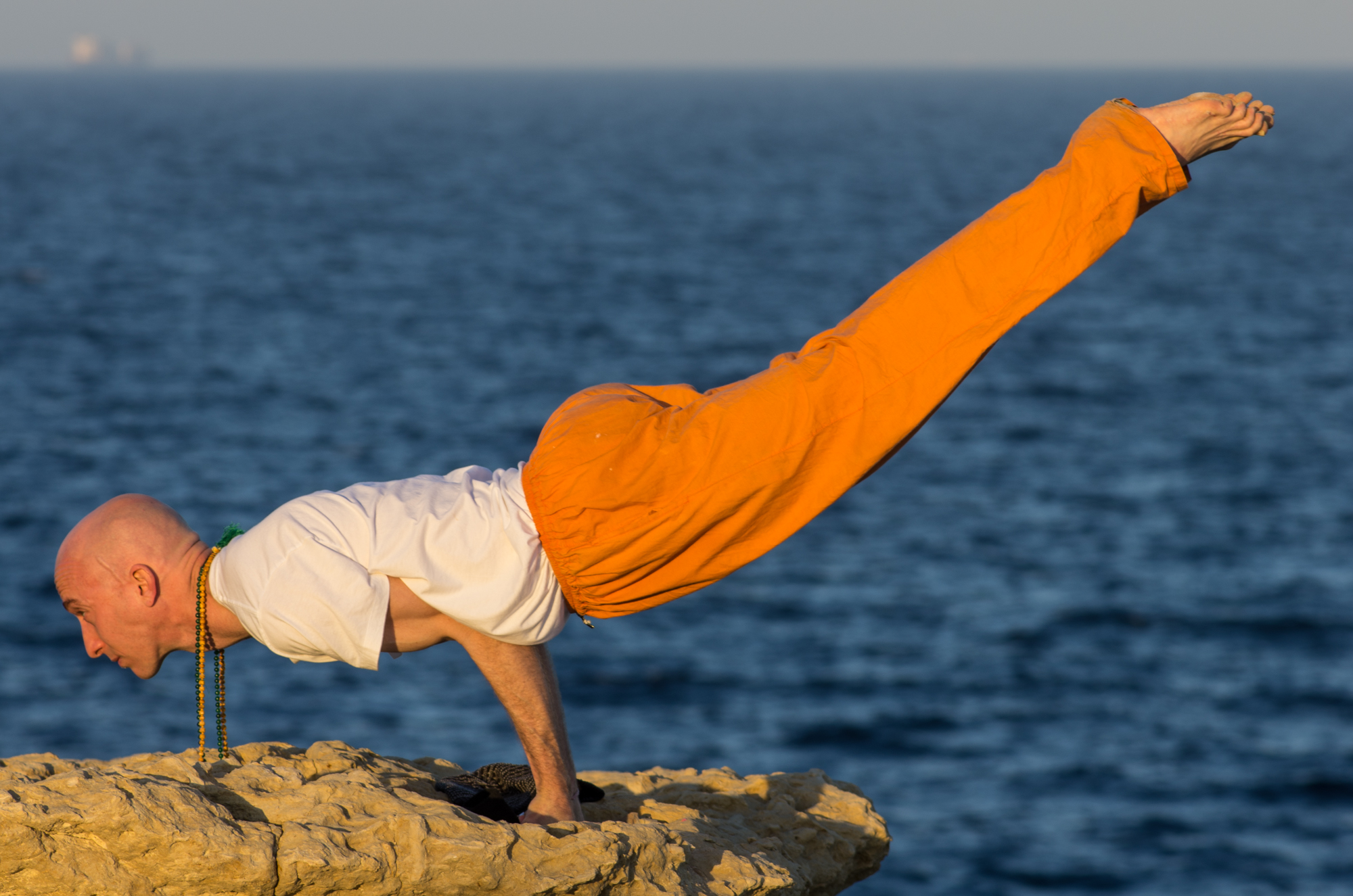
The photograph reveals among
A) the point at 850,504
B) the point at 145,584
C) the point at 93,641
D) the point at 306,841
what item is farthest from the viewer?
the point at 850,504

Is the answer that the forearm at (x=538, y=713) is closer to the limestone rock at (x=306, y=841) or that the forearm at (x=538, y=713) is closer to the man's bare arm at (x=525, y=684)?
the man's bare arm at (x=525, y=684)

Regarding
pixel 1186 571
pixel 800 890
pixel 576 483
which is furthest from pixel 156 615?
pixel 1186 571

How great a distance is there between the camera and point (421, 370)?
33.8 m

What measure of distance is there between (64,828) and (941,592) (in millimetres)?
19261

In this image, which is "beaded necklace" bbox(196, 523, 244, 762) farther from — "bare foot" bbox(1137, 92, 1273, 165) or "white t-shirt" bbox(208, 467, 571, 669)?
"bare foot" bbox(1137, 92, 1273, 165)

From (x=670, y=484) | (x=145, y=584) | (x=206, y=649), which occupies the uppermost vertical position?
(x=670, y=484)

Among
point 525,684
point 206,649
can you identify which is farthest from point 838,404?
point 206,649

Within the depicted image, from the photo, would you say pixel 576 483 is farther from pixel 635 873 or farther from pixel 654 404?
pixel 635 873

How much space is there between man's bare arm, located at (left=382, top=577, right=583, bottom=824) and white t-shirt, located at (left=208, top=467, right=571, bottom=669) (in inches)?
2.7

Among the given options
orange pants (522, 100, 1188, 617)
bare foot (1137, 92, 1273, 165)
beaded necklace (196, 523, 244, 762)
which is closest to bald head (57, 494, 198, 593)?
beaded necklace (196, 523, 244, 762)

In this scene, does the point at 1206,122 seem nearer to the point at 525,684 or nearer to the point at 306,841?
the point at 525,684

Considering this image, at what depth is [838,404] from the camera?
4.39 metres

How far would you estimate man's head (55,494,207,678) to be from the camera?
182 inches

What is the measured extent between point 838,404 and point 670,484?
55cm
